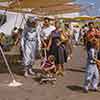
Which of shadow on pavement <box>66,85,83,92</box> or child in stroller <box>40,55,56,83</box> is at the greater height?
child in stroller <box>40,55,56,83</box>

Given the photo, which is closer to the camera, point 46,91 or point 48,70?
point 46,91

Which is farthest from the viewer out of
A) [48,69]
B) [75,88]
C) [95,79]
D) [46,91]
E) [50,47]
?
[50,47]

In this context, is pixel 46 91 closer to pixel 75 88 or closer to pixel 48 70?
pixel 75 88

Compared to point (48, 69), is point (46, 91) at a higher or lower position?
lower

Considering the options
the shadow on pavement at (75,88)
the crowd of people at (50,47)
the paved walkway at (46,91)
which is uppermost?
the crowd of people at (50,47)

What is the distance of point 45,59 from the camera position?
12.0 metres

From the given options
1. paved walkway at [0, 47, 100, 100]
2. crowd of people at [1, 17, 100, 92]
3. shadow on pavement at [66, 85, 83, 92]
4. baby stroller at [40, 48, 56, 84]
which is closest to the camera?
paved walkway at [0, 47, 100, 100]

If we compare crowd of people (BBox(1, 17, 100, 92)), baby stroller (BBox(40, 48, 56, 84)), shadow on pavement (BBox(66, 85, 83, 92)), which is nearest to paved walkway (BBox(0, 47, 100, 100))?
shadow on pavement (BBox(66, 85, 83, 92))

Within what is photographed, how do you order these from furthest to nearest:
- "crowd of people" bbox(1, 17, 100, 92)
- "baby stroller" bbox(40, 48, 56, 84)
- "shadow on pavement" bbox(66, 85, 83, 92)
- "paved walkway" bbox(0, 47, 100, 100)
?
Result: "baby stroller" bbox(40, 48, 56, 84), "shadow on pavement" bbox(66, 85, 83, 92), "crowd of people" bbox(1, 17, 100, 92), "paved walkway" bbox(0, 47, 100, 100)

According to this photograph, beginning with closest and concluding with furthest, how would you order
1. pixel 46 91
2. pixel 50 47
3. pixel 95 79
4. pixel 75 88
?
pixel 95 79, pixel 46 91, pixel 75 88, pixel 50 47

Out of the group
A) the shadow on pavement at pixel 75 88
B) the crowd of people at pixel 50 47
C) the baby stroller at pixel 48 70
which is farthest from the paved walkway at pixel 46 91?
the crowd of people at pixel 50 47

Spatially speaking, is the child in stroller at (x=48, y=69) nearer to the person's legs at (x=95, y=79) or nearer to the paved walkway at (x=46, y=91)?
the paved walkway at (x=46, y=91)

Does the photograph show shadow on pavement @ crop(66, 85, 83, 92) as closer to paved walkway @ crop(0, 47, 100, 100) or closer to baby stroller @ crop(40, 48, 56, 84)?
paved walkway @ crop(0, 47, 100, 100)

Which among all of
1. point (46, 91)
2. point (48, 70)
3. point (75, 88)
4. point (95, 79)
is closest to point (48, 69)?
point (48, 70)
